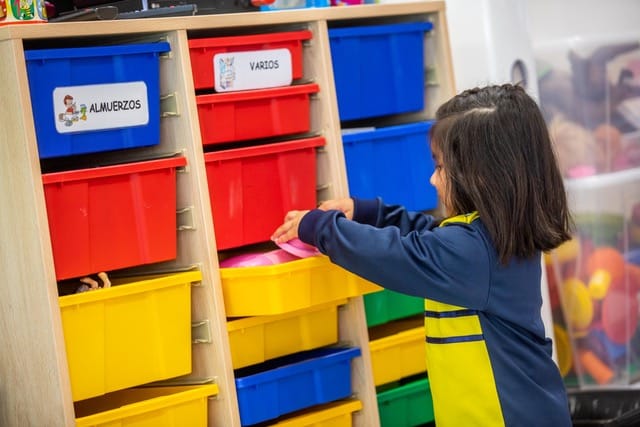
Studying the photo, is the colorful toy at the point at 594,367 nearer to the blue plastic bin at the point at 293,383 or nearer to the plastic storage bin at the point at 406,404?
the plastic storage bin at the point at 406,404

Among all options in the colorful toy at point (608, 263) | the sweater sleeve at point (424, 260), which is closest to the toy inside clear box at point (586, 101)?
the colorful toy at point (608, 263)

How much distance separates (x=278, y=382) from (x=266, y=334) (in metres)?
0.11

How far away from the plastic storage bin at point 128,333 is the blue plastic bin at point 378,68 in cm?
64

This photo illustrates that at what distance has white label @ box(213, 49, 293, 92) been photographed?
7.60ft

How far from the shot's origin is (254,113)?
2377 mm

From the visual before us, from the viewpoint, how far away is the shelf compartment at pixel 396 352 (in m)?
2.59

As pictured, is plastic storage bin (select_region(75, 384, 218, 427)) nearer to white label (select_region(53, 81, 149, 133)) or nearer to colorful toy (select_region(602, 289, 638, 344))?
white label (select_region(53, 81, 149, 133))

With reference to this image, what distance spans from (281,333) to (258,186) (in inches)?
13.2

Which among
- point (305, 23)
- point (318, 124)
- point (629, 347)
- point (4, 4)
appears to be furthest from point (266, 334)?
point (629, 347)

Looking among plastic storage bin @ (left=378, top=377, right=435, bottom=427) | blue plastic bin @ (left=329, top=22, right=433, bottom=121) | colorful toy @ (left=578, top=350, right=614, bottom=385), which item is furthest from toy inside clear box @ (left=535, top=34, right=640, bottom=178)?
plastic storage bin @ (left=378, top=377, right=435, bottom=427)

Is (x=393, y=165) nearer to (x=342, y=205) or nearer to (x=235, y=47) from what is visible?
(x=342, y=205)

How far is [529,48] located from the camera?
3.02 metres

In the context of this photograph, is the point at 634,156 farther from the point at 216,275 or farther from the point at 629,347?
the point at 216,275

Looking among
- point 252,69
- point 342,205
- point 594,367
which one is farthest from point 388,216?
point 594,367
